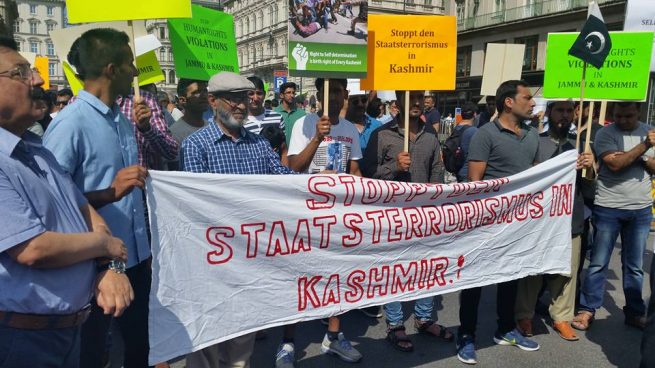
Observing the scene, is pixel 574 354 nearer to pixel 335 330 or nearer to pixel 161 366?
pixel 335 330

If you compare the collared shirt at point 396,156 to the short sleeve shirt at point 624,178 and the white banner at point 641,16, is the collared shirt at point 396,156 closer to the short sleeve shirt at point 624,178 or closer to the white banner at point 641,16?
the short sleeve shirt at point 624,178

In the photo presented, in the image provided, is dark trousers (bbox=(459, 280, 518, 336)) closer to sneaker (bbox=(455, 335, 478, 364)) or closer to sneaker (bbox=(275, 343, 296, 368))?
sneaker (bbox=(455, 335, 478, 364))

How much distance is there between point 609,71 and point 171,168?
13.5ft

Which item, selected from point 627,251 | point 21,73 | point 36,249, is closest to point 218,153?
point 21,73

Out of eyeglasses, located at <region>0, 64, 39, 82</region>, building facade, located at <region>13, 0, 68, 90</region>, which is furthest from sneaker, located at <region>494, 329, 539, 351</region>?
building facade, located at <region>13, 0, 68, 90</region>

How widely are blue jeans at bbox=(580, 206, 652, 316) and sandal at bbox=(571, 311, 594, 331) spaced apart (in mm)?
61

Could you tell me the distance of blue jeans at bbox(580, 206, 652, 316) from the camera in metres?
4.27

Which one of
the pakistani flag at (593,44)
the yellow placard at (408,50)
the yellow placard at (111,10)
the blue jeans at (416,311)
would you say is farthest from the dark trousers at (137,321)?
the pakistani flag at (593,44)

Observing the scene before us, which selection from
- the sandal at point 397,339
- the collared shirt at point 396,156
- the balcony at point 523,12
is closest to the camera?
the sandal at point 397,339

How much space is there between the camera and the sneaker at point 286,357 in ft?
11.3

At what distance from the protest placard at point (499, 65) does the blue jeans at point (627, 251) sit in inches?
113

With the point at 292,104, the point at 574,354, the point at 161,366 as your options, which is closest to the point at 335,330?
the point at 161,366

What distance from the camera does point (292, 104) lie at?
7457mm

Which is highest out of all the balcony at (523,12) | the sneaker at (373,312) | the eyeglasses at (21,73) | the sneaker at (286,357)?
the balcony at (523,12)
